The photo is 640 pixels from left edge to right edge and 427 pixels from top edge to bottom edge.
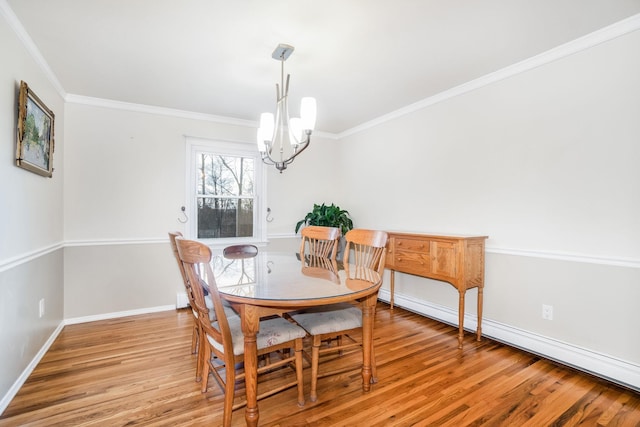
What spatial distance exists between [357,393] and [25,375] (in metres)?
2.26

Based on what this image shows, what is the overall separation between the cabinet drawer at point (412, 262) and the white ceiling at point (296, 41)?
5.44 ft

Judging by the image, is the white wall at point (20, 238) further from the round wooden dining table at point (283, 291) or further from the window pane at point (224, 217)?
the window pane at point (224, 217)

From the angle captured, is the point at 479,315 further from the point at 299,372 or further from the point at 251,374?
the point at 251,374

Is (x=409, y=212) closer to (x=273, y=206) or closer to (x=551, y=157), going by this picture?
(x=551, y=157)

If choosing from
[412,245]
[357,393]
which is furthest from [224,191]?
[357,393]

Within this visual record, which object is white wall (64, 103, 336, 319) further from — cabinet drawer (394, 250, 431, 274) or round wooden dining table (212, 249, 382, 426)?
cabinet drawer (394, 250, 431, 274)

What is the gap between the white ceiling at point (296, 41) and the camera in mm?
1902

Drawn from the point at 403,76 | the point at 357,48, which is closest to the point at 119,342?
the point at 357,48

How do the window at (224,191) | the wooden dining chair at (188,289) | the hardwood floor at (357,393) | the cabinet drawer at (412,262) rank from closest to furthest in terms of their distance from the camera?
the hardwood floor at (357,393) < the wooden dining chair at (188,289) < the cabinet drawer at (412,262) < the window at (224,191)

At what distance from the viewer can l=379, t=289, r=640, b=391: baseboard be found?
207 cm

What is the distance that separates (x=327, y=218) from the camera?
4293mm

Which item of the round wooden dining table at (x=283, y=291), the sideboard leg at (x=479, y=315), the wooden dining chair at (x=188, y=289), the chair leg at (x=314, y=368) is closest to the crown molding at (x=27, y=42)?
the wooden dining chair at (x=188, y=289)

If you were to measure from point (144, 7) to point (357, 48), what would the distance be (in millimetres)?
1424

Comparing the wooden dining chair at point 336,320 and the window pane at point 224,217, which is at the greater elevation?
the window pane at point 224,217
